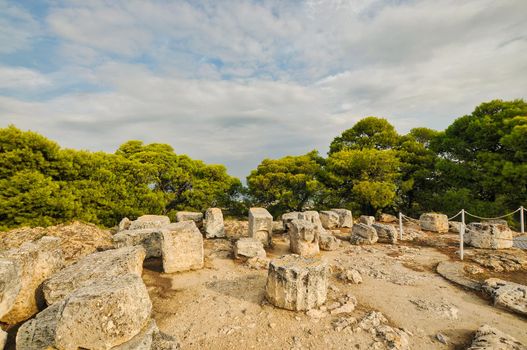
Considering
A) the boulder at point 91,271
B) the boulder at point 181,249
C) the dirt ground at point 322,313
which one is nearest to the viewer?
the dirt ground at point 322,313

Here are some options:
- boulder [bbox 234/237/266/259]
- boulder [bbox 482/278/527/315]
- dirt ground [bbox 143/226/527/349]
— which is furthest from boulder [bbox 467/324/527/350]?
boulder [bbox 234/237/266/259]

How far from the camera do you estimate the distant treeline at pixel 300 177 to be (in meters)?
10.1

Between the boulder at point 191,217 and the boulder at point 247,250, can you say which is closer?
the boulder at point 247,250

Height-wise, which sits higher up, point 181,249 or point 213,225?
point 213,225

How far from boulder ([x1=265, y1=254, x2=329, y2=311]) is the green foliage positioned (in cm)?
1005

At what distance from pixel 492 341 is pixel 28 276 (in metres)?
7.54

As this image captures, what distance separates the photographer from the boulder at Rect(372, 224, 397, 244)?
33.6ft

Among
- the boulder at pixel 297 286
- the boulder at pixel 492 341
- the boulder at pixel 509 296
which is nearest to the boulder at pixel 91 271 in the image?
the boulder at pixel 297 286

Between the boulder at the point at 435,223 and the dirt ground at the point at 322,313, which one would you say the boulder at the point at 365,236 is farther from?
the boulder at the point at 435,223

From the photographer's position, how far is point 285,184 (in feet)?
52.0

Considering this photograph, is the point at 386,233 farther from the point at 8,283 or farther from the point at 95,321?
the point at 8,283

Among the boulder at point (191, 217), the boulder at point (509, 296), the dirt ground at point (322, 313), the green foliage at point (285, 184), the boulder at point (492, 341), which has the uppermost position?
the green foliage at point (285, 184)

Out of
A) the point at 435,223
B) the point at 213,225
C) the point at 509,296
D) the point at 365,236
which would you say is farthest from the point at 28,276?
the point at 435,223

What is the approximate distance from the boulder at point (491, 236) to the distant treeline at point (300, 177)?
4.80 meters
